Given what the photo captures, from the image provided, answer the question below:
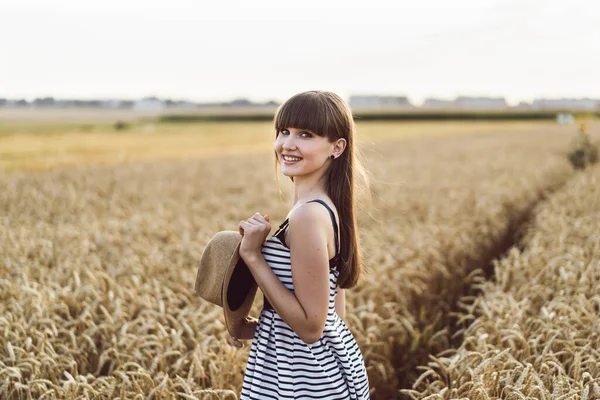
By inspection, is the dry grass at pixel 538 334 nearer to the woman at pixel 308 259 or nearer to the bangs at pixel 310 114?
the woman at pixel 308 259

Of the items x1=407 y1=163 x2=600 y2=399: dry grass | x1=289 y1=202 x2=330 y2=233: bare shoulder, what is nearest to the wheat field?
x1=407 y1=163 x2=600 y2=399: dry grass

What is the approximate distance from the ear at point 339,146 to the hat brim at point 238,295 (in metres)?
0.59

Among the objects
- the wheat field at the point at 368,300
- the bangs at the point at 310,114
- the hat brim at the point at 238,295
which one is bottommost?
the wheat field at the point at 368,300

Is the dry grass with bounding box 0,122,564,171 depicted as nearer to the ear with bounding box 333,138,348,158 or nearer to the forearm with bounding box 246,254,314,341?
the ear with bounding box 333,138,348,158

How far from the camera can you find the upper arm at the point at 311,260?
2125mm

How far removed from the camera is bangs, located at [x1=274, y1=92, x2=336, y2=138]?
2.26 meters

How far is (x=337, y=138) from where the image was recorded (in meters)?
2.35

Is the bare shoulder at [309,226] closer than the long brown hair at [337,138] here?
Yes

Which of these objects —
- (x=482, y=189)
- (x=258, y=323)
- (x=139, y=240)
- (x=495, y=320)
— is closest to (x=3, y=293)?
(x=139, y=240)

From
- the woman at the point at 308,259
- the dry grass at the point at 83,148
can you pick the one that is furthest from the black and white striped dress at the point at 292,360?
the dry grass at the point at 83,148

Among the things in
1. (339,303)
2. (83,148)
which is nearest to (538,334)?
(339,303)

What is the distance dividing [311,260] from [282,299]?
8.1 inches

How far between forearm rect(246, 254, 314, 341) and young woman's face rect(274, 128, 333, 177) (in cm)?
40

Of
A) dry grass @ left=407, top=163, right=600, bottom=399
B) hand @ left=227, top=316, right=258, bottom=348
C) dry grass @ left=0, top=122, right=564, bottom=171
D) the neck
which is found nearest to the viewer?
the neck
